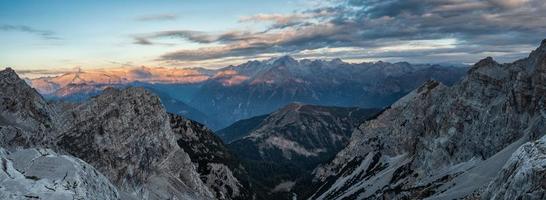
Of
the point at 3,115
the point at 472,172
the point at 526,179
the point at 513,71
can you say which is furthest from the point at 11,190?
the point at 513,71

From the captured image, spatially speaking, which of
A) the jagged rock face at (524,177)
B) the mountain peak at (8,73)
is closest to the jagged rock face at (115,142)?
the mountain peak at (8,73)

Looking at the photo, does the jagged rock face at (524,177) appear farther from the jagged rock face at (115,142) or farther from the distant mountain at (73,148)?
the jagged rock face at (115,142)

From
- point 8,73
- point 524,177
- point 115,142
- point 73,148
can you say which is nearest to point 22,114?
point 8,73

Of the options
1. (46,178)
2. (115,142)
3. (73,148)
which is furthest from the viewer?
(115,142)

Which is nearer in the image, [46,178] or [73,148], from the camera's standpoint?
[46,178]

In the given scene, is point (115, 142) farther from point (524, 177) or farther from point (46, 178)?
point (524, 177)

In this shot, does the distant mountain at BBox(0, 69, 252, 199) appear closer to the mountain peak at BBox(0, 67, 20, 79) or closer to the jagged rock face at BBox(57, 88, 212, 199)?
the jagged rock face at BBox(57, 88, 212, 199)

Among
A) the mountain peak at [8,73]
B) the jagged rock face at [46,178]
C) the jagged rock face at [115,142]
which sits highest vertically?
the mountain peak at [8,73]
